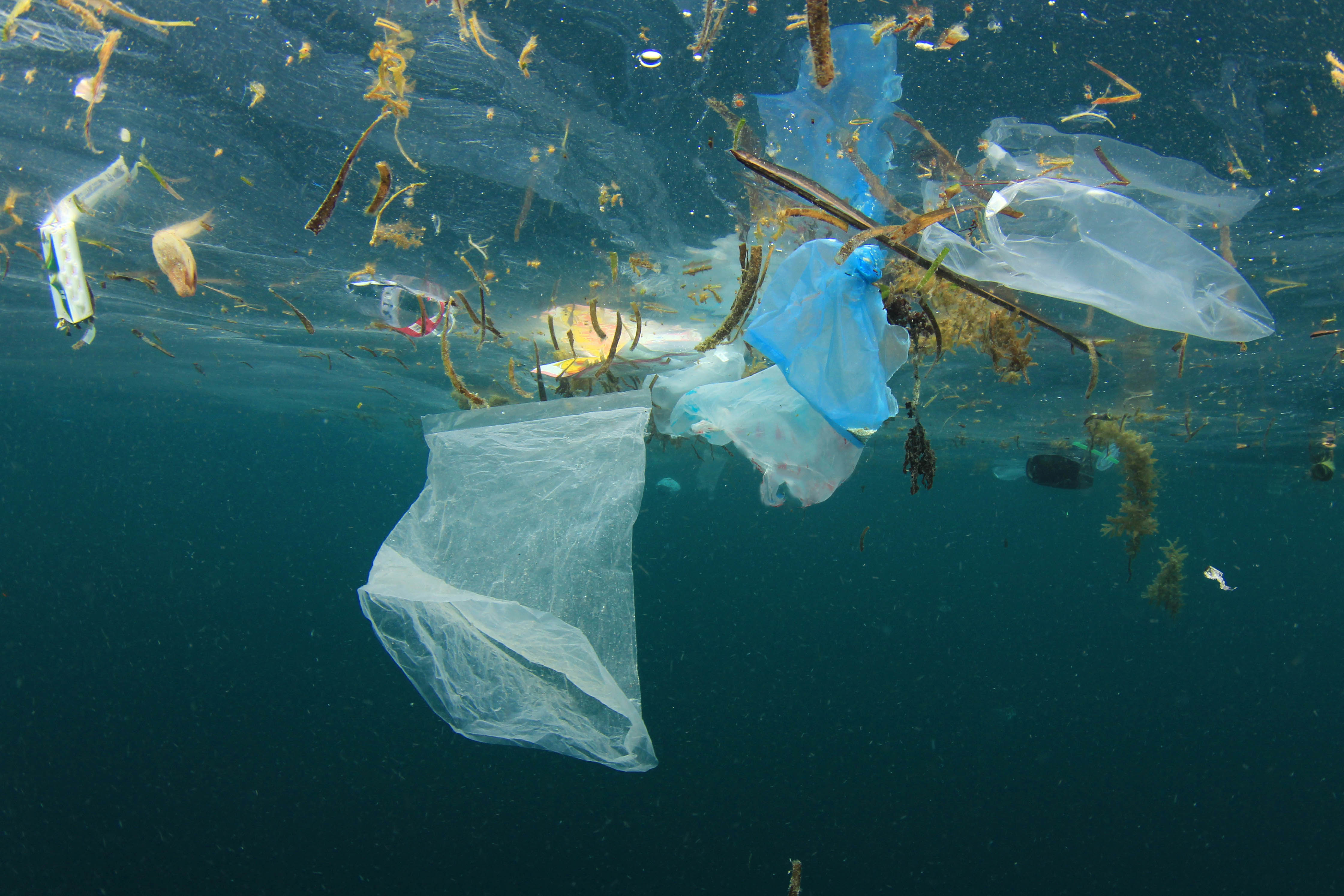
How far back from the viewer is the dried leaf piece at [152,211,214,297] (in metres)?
7.41

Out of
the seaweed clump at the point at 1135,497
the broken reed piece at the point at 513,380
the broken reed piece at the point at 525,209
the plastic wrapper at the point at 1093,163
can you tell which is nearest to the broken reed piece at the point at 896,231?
the broken reed piece at the point at 513,380

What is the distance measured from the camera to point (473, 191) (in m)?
5.81

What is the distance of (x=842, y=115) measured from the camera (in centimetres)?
408

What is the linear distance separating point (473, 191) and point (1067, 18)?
16.7 ft


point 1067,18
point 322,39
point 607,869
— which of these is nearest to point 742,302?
point 1067,18

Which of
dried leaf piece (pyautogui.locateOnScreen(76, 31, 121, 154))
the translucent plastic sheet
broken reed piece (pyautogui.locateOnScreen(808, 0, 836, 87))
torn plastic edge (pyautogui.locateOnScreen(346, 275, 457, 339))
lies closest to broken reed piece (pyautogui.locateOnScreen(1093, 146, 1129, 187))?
broken reed piece (pyautogui.locateOnScreen(808, 0, 836, 87))

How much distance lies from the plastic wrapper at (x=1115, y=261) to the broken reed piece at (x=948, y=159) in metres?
0.88

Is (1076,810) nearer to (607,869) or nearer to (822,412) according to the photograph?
(607,869)

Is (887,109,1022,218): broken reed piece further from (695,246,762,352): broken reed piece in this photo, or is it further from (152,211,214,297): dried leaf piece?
(152,211,214,297): dried leaf piece

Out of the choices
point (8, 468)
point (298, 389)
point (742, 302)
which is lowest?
point (8, 468)

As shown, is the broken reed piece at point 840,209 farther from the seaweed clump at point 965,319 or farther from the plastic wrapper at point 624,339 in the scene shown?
the plastic wrapper at point 624,339

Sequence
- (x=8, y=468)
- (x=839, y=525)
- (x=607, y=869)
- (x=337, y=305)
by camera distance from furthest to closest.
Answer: (x=839, y=525)
(x=8, y=468)
(x=607, y=869)
(x=337, y=305)

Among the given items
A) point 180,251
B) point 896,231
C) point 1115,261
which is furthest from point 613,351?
point 180,251

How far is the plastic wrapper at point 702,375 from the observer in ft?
16.0
